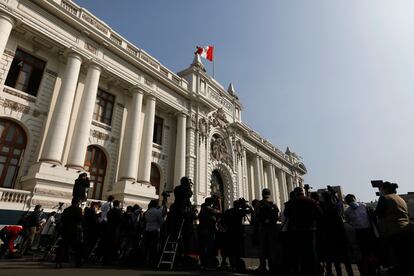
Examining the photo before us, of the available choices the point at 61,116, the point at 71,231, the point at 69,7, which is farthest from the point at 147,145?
the point at 71,231

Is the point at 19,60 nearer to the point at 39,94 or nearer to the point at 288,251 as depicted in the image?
the point at 39,94

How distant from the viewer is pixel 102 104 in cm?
1530

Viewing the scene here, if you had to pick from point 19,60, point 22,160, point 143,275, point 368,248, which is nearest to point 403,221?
point 368,248

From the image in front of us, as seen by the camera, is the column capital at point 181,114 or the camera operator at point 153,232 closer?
the camera operator at point 153,232

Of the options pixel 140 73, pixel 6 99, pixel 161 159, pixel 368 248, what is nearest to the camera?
pixel 368 248

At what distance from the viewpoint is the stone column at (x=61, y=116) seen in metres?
10.9

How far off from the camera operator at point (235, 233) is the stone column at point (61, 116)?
28.4 feet

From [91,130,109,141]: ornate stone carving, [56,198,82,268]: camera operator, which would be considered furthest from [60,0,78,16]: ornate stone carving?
[56,198,82,268]: camera operator

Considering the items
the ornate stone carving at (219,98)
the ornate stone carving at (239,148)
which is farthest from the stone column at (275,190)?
the ornate stone carving at (219,98)

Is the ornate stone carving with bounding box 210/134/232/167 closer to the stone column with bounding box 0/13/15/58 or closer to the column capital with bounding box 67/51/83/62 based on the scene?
the column capital with bounding box 67/51/83/62

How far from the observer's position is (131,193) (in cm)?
1341

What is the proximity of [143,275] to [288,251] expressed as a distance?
287 cm

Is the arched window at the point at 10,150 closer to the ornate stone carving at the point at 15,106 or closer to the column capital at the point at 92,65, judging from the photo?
the ornate stone carving at the point at 15,106

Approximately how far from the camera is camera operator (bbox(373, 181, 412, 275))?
4.04 meters
